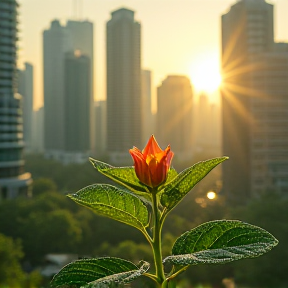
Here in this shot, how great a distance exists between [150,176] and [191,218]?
19.1m

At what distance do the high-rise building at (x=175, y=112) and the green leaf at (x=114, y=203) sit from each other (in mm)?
47587

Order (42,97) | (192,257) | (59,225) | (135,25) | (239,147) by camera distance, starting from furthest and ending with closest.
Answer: (42,97)
(135,25)
(239,147)
(59,225)
(192,257)

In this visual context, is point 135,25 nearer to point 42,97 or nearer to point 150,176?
point 42,97

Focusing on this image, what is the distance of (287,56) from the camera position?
75.9 feet

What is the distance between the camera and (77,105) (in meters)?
46.1

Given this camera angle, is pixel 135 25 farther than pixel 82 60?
No

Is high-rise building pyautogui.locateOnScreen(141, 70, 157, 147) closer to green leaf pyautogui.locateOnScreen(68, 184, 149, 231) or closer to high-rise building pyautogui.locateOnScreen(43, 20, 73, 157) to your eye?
high-rise building pyautogui.locateOnScreen(43, 20, 73, 157)

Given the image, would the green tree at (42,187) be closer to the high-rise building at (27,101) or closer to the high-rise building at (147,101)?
the high-rise building at (27,101)

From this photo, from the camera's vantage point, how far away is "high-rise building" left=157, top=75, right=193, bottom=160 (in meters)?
48.3

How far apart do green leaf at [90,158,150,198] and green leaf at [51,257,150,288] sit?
0.09 metres

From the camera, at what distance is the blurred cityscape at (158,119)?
65.2 feet

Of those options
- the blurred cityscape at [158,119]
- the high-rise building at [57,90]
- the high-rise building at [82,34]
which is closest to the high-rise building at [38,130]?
the high-rise building at [82,34]

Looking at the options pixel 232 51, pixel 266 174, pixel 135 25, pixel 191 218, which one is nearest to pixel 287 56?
pixel 232 51

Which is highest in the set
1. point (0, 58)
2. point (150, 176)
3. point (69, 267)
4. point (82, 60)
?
point (82, 60)
